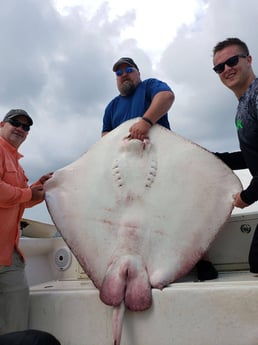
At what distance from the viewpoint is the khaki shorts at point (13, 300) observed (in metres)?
1.47

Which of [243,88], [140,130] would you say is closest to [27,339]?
[140,130]

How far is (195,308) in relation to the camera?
4.04 ft

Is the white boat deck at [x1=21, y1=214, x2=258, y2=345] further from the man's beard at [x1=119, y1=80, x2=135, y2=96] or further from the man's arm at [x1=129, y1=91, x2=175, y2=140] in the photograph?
the man's beard at [x1=119, y1=80, x2=135, y2=96]

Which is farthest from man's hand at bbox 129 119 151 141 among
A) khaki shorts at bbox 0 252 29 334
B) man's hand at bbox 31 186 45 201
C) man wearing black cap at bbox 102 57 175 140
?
khaki shorts at bbox 0 252 29 334

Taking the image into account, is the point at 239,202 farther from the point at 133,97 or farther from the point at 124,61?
the point at 124,61

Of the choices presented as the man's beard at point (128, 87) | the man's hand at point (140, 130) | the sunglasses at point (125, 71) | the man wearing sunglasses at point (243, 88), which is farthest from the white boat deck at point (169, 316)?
the sunglasses at point (125, 71)

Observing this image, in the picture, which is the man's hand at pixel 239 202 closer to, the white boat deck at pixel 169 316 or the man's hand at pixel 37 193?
the white boat deck at pixel 169 316

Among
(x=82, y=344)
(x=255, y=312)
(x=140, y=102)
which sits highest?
(x=140, y=102)

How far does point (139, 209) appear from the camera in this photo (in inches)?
60.9

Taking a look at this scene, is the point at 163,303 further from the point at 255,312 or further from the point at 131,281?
the point at 255,312

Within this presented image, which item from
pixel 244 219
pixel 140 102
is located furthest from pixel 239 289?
pixel 140 102

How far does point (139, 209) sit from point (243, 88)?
0.77m

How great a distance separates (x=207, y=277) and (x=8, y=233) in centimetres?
98

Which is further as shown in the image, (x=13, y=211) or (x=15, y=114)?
(x=15, y=114)
